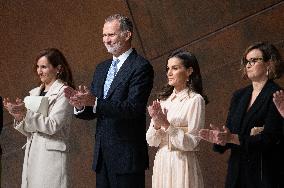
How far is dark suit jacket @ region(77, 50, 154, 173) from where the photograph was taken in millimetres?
3363

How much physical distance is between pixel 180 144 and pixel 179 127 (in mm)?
147

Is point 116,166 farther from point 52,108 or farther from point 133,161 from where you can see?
point 52,108

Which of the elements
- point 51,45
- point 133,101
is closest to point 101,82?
point 133,101

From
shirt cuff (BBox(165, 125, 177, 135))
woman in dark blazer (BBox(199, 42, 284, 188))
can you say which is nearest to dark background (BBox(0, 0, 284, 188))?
woman in dark blazer (BBox(199, 42, 284, 188))

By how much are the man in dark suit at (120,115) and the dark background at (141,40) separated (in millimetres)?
1076

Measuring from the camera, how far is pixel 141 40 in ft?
16.3

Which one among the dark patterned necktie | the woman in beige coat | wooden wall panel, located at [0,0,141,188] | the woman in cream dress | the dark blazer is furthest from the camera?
wooden wall panel, located at [0,0,141,188]

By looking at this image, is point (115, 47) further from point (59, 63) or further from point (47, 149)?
point (47, 149)

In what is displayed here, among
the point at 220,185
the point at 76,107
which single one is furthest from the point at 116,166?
the point at 220,185

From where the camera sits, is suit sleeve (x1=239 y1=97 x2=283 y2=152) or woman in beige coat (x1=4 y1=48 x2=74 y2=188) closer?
suit sleeve (x1=239 y1=97 x2=283 y2=152)

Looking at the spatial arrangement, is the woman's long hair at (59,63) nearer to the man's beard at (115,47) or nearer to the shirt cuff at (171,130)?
the man's beard at (115,47)

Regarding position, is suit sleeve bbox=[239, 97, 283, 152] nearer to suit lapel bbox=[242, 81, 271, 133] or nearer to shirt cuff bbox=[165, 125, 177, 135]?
suit lapel bbox=[242, 81, 271, 133]

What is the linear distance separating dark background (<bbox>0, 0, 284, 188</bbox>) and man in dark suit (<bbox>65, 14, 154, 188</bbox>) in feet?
3.53

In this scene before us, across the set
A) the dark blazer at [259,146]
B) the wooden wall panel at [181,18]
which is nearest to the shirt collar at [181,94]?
the dark blazer at [259,146]
